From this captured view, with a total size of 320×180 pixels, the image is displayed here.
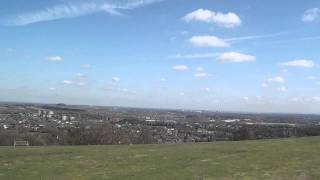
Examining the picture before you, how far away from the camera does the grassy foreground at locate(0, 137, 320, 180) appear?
19.8m

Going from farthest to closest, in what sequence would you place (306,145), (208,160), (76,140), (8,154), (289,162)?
(76,140) → (306,145) → (8,154) → (208,160) → (289,162)

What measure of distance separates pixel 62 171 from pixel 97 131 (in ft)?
165

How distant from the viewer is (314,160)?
23438mm

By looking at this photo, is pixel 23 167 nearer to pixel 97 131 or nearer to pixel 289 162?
pixel 289 162

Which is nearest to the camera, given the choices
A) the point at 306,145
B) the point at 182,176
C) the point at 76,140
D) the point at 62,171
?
the point at 182,176

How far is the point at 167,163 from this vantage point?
2333 cm

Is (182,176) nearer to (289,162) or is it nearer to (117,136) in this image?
(289,162)

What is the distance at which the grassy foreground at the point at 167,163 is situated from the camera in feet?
65.1

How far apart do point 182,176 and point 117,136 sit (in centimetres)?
5625

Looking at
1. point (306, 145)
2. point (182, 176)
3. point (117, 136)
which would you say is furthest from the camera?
point (117, 136)

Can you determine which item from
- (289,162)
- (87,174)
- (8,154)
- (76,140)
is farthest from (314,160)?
(76,140)

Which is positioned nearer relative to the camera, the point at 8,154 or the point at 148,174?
the point at 148,174

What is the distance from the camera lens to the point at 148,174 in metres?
20.1

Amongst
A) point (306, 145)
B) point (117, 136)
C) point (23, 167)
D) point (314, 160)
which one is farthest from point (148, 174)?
point (117, 136)
